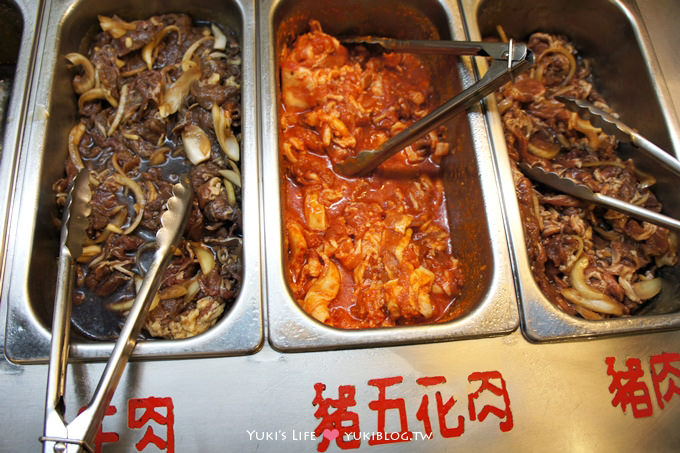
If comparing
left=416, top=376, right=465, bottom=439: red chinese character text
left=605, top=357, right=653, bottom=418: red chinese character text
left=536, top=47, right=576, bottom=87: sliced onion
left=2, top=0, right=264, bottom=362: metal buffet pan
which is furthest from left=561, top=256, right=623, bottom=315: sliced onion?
left=2, top=0, right=264, bottom=362: metal buffet pan

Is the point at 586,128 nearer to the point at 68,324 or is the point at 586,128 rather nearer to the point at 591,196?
the point at 591,196

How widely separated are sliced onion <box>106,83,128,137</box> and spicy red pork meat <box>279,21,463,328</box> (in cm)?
74

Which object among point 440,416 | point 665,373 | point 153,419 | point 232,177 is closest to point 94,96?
point 232,177

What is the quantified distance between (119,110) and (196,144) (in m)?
0.42

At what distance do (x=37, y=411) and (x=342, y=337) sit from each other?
1068 millimetres

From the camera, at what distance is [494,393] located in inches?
64.1

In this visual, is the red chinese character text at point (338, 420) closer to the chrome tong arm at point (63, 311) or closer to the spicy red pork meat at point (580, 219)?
the chrome tong arm at point (63, 311)

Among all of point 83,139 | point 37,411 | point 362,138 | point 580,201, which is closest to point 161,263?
point 37,411

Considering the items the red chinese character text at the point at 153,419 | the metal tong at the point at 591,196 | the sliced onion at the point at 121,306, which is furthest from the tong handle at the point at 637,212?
the sliced onion at the point at 121,306

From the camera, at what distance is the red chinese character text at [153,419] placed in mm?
1495

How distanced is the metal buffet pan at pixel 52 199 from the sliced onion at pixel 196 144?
239 millimetres

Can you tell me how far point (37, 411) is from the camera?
1515 millimetres

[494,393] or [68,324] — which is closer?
[68,324]

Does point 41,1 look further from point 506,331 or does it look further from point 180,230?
point 506,331
